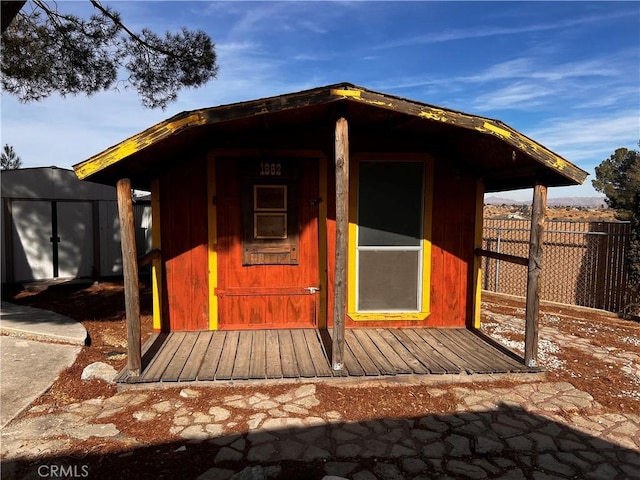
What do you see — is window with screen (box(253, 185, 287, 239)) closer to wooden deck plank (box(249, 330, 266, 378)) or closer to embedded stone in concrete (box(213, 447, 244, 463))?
wooden deck plank (box(249, 330, 266, 378))

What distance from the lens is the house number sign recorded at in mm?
5008

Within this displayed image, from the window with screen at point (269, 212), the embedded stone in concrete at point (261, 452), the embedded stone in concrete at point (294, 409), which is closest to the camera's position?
the embedded stone in concrete at point (261, 452)

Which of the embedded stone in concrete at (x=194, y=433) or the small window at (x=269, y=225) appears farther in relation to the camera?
the small window at (x=269, y=225)

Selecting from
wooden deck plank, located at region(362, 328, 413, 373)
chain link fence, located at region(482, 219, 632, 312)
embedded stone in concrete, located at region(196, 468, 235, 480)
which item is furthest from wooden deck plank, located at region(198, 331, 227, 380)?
chain link fence, located at region(482, 219, 632, 312)

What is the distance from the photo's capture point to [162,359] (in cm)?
421

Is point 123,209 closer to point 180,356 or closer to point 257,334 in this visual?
point 180,356

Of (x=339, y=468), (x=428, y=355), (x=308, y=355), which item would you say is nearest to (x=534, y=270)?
(x=428, y=355)

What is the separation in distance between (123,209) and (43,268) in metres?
7.48

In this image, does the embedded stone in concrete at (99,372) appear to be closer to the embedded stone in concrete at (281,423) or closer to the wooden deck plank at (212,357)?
the wooden deck plank at (212,357)

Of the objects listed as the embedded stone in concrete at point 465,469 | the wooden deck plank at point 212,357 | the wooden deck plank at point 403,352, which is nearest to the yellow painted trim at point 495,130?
the wooden deck plank at point 403,352

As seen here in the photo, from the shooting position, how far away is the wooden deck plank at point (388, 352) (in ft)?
13.2

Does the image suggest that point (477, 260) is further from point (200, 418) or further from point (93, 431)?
point (93, 431)

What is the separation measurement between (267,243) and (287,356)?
4.81ft

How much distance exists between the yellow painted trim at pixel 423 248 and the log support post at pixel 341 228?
4.41ft
